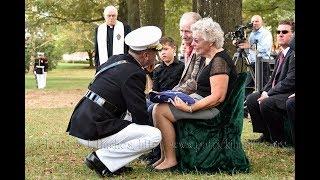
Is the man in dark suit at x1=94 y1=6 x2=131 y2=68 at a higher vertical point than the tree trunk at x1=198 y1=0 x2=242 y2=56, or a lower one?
lower

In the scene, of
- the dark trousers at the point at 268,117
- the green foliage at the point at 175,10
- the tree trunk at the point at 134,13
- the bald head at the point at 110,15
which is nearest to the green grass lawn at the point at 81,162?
the dark trousers at the point at 268,117

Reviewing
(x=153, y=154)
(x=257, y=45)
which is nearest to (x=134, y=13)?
(x=257, y=45)

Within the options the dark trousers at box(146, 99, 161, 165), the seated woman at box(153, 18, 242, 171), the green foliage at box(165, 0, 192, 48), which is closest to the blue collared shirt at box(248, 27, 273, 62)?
the dark trousers at box(146, 99, 161, 165)

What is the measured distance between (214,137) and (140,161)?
42.6 inches

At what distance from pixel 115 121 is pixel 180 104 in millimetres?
615

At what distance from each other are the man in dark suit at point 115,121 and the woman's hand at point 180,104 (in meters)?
0.29

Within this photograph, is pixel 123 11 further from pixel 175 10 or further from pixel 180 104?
pixel 180 104

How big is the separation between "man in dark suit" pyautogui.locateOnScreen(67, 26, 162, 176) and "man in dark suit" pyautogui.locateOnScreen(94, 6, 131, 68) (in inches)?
163

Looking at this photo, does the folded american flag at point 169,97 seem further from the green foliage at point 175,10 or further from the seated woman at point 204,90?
the green foliage at point 175,10

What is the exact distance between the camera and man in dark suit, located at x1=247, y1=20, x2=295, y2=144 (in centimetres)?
650

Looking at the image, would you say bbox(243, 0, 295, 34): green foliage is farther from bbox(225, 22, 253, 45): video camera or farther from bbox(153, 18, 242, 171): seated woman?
bbox(153, 18, 242, 171): seated woman

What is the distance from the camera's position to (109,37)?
9711 millimetres
